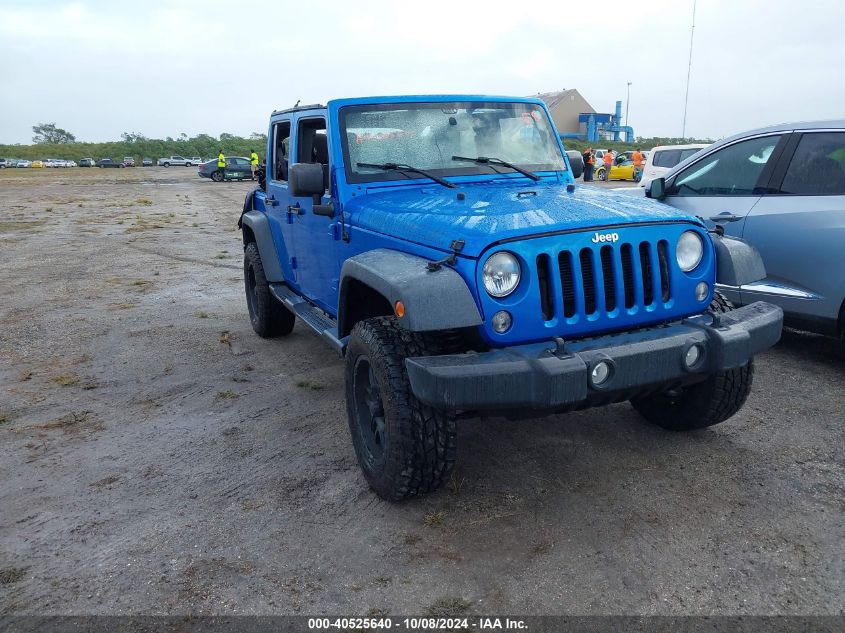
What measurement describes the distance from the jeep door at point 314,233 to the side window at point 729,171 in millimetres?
3129

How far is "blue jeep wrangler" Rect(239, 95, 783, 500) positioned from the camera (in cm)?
286

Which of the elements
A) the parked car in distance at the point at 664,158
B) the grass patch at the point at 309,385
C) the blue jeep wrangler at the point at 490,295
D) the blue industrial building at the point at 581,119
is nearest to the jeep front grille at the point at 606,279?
the blue jeep wrangler at the point at 490,295

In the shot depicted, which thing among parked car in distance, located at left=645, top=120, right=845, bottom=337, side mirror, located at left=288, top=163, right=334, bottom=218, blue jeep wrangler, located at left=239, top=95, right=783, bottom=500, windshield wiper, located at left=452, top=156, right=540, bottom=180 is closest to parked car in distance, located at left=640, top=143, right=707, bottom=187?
parked car in distance, located at left=645, top=120, right=845, bottom=337

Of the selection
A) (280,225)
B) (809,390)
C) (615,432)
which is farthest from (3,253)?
(809,390)

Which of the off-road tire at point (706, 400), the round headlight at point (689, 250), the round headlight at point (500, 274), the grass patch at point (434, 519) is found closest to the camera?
the round headlight at point (500, 274)

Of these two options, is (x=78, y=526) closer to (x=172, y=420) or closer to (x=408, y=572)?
(x=172, y=420)

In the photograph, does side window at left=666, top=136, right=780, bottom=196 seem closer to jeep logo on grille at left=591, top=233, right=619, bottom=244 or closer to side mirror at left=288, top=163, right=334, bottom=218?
jeep logo on grille at left=591, top=233, right=619, bottom=244

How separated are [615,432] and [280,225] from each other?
10.1ft

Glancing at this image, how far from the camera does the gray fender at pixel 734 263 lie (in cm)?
351

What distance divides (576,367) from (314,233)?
248 cm

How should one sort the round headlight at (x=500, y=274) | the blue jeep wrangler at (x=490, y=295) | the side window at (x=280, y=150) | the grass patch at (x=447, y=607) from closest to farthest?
1. the grass patch at (x=447, y=607)
2. the blue jeep wrangler at (x=490, y=295)
3. the round headlight at (x=500, y=274)
4. the side window at (x=280, y=150)

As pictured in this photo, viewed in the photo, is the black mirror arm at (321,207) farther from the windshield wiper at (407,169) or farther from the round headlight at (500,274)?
the round headlight at (500,274)

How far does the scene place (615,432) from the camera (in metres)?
4.15

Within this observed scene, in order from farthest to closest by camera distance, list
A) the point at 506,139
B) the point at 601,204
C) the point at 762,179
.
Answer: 1. the point at 762,179
2. the point at 506,139
3. the point at 601,204
